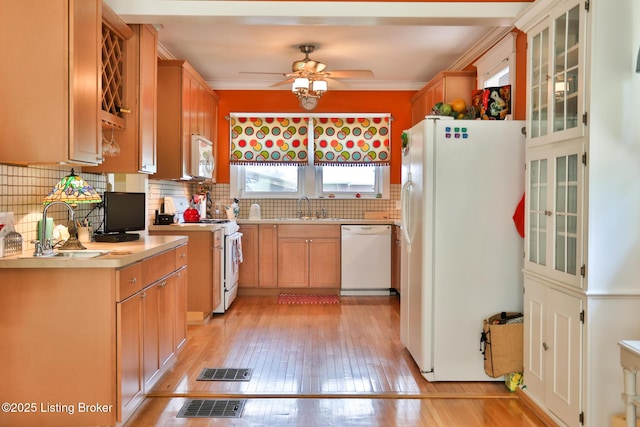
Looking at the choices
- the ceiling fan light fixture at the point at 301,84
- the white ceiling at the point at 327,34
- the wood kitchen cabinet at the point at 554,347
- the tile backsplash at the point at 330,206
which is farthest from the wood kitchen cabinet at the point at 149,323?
the tile backsplash at the point at 330,206

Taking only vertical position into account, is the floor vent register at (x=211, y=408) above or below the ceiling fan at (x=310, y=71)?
below

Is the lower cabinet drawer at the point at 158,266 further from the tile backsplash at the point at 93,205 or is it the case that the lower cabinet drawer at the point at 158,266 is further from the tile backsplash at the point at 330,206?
the tile backsplash at the point at 330,206

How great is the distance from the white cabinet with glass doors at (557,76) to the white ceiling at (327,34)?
0.47 meters

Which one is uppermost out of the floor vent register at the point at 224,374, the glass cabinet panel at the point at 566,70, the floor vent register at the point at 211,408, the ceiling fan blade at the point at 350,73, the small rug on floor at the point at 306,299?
the ceiling fan blade at the point at 350,73

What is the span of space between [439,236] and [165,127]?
9.38 ft

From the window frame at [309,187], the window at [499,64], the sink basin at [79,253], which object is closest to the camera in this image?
the sink basin at [79,253]

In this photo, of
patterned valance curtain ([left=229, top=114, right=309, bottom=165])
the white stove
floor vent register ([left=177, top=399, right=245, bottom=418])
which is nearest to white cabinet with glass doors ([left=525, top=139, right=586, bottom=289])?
floor vent register ([left=177, top=399, right=245, bottom=418])

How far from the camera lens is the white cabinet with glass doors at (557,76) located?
103 inches

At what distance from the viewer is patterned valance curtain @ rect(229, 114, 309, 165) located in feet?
22.5

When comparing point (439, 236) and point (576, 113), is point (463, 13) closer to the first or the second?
point (576, 113)

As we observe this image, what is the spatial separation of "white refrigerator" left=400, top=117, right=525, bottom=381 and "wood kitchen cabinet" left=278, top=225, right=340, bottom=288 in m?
2.95

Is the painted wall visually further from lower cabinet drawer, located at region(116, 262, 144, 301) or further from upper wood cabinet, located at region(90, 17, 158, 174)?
lower cabinet drawer, located at region(116, 262, 144, 301)

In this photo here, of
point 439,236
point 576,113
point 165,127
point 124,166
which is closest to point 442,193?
point 439,236

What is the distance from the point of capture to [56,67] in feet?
8.50
